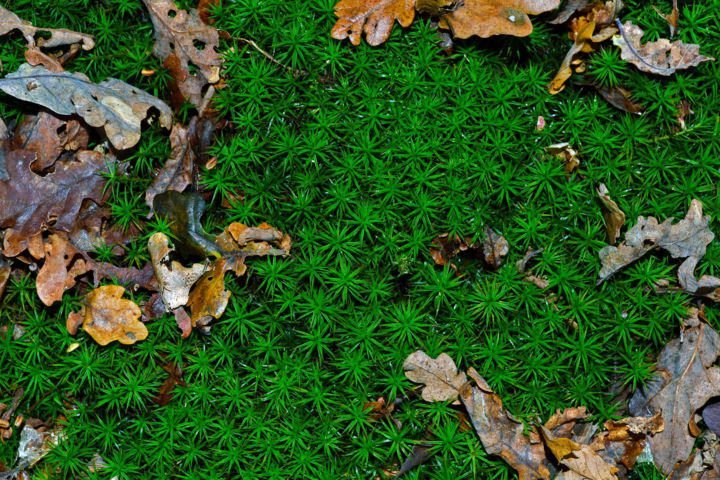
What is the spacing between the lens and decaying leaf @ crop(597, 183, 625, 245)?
3.74 metres

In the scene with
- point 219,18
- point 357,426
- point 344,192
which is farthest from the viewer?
point 219,18

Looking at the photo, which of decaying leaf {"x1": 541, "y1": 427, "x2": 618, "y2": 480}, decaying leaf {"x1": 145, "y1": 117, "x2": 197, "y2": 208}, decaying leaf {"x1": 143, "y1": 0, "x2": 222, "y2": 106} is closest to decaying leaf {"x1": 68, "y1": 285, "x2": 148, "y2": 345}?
decaying leaf {"x1": 145, "y1": 117, "x2": 197, "y2": 208}

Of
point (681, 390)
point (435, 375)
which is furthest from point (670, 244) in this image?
point (435, 375)

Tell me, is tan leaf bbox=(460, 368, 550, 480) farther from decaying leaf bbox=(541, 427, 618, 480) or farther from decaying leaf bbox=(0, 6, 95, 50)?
decaying leaf bbox=(0, 6, 95, 50)

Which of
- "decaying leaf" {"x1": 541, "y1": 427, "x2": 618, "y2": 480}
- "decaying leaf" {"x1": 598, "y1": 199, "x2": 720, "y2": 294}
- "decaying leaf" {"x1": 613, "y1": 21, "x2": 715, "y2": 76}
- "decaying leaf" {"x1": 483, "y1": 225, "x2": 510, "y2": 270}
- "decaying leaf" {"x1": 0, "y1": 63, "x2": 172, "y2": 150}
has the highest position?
"decaying leaf" {"x1": 613, "y1": 21, "x2": 715, "y2": 76}

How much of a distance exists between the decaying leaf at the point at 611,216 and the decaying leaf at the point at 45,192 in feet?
10.3

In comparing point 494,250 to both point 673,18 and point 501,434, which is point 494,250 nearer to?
point 501,434

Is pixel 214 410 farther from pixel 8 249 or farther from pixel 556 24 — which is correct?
pixel 556 24

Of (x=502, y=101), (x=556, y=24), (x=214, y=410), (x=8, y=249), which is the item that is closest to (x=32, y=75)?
(x=8, y=249)

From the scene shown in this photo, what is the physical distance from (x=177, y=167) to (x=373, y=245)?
134 centimetres

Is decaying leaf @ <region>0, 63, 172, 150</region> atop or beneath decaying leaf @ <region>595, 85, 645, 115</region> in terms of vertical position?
beneath

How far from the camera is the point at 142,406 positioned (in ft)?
11.7

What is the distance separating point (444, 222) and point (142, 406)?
6.93 feet

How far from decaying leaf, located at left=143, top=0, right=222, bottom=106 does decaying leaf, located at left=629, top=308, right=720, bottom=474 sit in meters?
3.31
